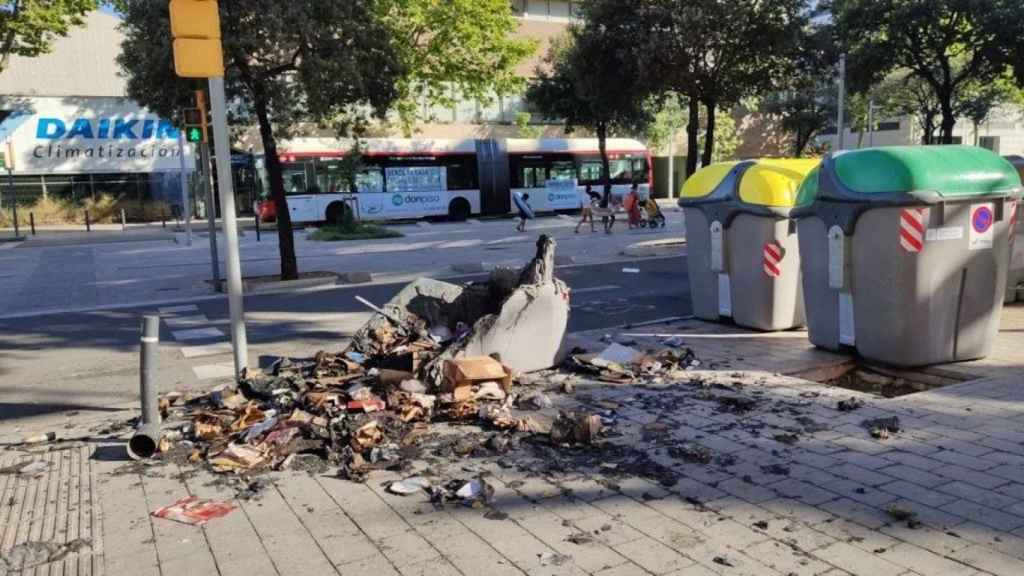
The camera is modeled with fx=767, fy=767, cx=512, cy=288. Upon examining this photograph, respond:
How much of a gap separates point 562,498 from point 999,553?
1.98m

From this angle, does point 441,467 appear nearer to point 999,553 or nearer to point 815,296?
point 999,553

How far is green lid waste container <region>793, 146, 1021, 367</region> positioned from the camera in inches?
246

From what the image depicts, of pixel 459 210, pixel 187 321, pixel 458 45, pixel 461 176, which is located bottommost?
pixel 187 321

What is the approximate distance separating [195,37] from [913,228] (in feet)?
19.0

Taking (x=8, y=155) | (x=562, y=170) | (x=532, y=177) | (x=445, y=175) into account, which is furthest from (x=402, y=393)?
(x=8, y=155)

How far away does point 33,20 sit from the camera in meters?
23.1

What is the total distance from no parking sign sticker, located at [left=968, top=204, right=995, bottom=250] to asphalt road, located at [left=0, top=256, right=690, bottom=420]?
4.20m

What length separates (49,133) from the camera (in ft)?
111

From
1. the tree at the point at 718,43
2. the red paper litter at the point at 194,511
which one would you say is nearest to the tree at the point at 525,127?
the tree at the point at 718,43

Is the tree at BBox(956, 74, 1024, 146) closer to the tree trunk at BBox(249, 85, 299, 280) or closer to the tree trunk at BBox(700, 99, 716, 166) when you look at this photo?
the tree trunk at BBox(700, 99, 716, 166)

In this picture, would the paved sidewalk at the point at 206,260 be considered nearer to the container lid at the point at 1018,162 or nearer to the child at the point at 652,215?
the child at the point at 652,215

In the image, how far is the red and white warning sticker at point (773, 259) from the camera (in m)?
8.07

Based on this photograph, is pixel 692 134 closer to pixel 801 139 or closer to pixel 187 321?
pixel 187 321

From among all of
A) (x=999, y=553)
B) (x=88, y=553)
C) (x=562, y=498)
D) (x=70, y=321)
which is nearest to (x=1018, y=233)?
(x=999, y=553)
